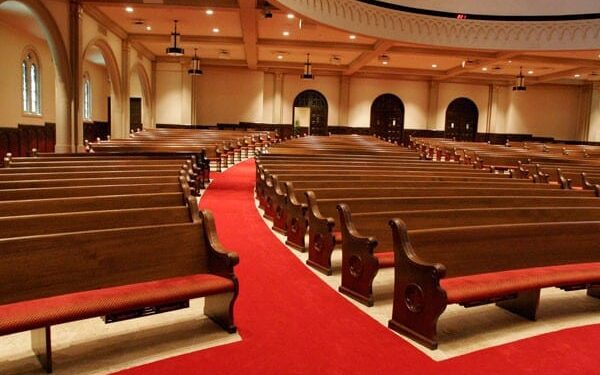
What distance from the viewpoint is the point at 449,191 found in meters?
5.08

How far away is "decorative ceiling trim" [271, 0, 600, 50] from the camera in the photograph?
43.9ft

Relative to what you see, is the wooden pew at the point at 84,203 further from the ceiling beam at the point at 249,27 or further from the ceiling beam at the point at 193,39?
the ceiling beam at the point at 193,39

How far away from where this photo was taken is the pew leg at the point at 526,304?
309cm

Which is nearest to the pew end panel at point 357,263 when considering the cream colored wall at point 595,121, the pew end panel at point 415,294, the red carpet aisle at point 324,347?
the red carpet aisle at point 324,347

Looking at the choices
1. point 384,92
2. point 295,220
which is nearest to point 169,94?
point 384,92

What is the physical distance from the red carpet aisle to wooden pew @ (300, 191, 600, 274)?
0.37 metres

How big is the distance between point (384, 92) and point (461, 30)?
846 centimetres

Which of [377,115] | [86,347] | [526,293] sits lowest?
[86,347]

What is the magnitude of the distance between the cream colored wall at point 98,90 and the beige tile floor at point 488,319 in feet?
61.2

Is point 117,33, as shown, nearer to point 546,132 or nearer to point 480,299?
point 480,299

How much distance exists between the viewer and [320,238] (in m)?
→ 4.03

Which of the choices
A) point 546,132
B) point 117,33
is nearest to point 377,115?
point 546,132

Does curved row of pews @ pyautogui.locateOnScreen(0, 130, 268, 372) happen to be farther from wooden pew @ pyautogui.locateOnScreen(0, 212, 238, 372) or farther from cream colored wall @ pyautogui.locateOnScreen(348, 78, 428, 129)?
cream colored wall @ pyautogui.locateOnScreen(348, 78, 428, 129)

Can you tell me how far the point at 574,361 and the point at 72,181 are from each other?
432cm
